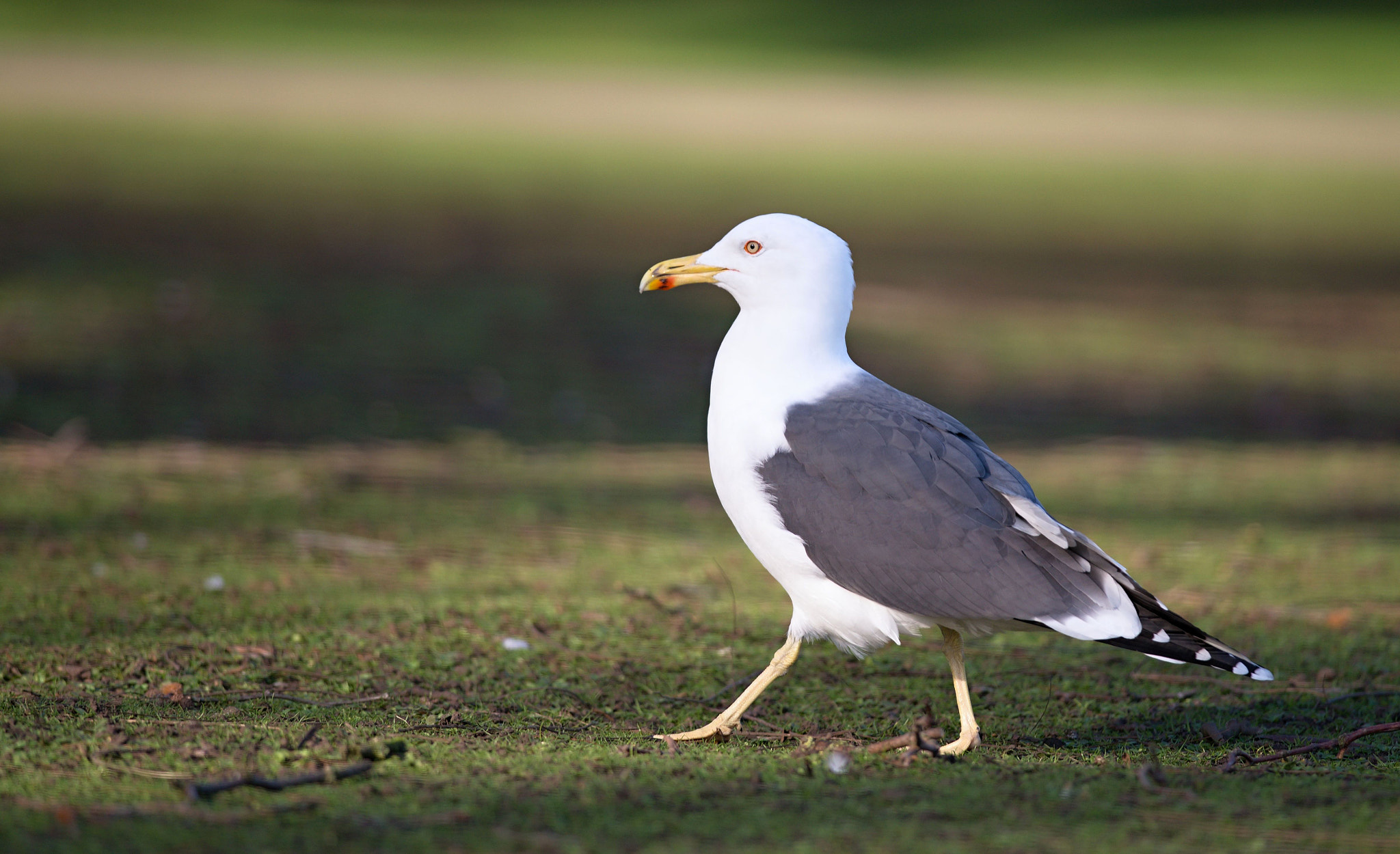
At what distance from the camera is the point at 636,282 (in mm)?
14117

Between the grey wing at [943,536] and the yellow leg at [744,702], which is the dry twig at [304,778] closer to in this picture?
the yellow leg at [744,702]

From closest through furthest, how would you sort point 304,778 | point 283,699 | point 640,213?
point 304,778 < point 283,699 < point 640,213

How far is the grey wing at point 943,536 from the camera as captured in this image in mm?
3857

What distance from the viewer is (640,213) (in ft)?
63.2

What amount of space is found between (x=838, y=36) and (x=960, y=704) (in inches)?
1783

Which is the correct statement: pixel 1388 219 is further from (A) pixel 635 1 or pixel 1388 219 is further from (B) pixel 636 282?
(A) pixel 635 1

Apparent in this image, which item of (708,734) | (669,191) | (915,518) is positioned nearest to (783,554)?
(915,518)

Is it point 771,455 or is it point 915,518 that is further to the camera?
point 771,455

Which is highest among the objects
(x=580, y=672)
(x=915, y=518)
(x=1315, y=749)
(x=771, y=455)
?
(x=771, y=455)

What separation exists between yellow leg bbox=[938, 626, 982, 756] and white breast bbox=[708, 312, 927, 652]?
0.15 metres

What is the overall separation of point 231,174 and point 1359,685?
18.0 metres

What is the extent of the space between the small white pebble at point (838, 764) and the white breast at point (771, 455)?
1.36 feet

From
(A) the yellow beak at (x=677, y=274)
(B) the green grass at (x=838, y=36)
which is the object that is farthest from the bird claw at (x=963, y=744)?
(B) the green grass at (x=838, y=36)

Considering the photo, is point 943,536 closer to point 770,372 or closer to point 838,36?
point 770,372
